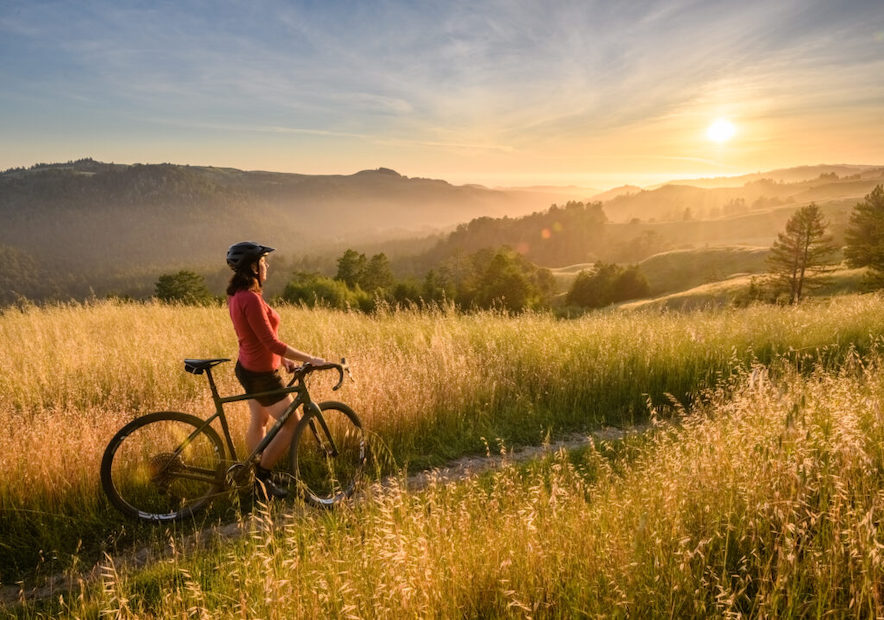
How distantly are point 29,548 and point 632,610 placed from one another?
16.8 feet

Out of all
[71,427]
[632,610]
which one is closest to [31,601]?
[71,427]

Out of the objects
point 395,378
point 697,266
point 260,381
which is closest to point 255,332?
point 260,381

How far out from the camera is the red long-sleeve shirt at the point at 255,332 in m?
4.39

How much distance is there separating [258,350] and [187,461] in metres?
1.40

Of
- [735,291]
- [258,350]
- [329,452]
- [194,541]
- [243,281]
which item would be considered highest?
[243,281]

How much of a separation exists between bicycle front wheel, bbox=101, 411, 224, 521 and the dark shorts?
58cm

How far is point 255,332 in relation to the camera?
14.6 ft

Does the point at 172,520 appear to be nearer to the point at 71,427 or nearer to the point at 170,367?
the point at 71,427

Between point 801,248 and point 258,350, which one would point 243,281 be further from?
point 801,248

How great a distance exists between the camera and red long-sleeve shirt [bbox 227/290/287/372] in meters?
4.39

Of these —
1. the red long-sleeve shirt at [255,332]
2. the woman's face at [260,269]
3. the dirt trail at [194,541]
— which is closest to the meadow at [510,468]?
the dirt trail at [194,541]

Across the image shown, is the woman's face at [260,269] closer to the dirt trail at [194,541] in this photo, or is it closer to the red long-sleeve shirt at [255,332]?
the red long-sleeve shirt at [255,332]

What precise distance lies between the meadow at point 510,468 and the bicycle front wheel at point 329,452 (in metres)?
0.40

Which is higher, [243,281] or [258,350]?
[243,281]
